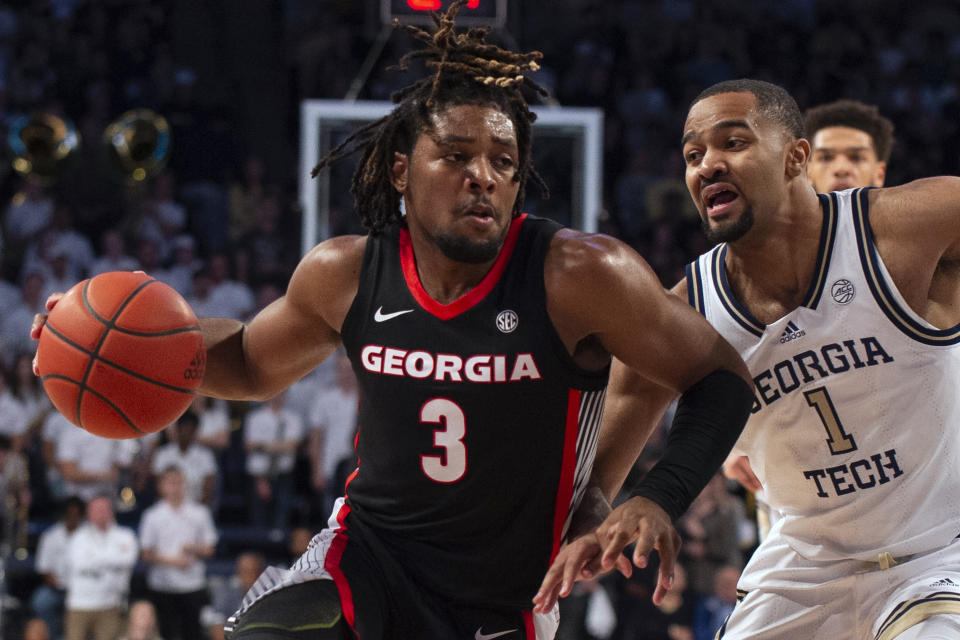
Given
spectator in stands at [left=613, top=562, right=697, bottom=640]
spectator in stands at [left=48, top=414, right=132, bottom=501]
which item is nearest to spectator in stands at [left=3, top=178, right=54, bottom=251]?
spectator in stands at [left=48, top=414, right=132, bottom=501]

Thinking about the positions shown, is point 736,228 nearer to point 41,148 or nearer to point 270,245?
point 270,245

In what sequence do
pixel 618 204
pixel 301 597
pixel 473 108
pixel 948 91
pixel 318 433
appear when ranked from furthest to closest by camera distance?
pixel 948 91 → pixel 618 204 → pixel 318 433 → pixel 473 108 → pixel 301 597

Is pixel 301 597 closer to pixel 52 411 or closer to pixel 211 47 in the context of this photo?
pixel 52 411

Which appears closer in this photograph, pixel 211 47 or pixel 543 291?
pixel 543 291

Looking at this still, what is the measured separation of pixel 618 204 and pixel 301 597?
8.73 metres

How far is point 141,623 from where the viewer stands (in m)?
8.31

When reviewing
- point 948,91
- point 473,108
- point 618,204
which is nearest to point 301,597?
point 473,108

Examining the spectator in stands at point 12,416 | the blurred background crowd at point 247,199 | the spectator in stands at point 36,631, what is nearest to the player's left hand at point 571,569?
the blurred background crowd at point 247,199

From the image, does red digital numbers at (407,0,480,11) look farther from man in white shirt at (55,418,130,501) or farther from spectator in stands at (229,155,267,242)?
spectator in stands at (229,155,267,242)

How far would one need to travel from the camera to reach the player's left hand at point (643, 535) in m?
2.61

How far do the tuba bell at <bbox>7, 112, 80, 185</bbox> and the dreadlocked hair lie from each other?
26.0ft

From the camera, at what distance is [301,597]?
2875mm

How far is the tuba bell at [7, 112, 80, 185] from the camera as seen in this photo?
10.5m

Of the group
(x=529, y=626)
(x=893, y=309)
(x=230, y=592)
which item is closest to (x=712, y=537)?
(x=230, y=592)
